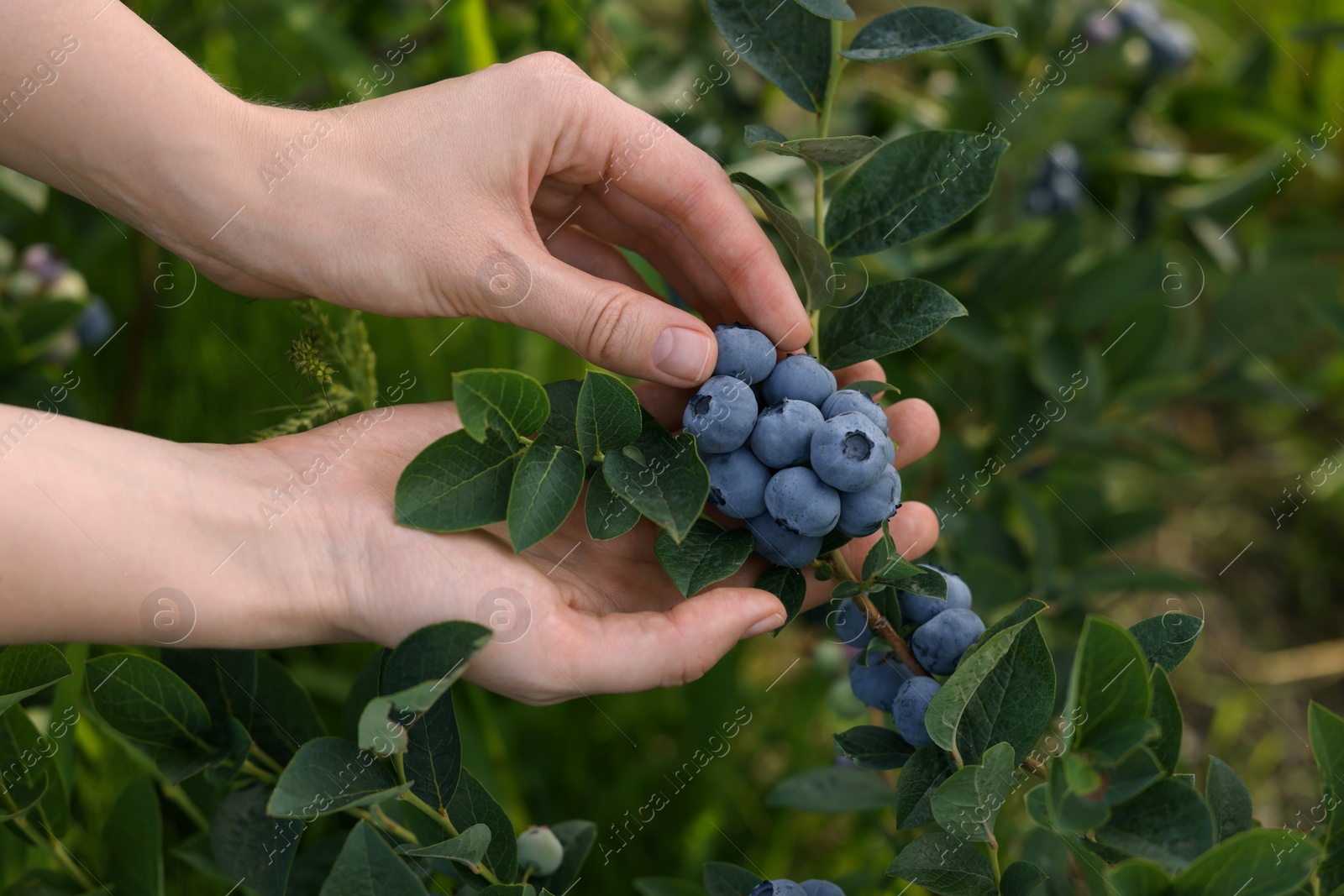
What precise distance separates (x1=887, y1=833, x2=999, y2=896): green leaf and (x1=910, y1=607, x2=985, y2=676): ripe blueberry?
139 mm

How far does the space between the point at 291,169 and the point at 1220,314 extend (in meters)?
1.41

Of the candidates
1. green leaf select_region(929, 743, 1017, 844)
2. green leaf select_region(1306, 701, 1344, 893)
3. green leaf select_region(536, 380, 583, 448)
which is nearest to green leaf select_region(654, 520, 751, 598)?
green leaf select_region(536, 380, 583, 448)

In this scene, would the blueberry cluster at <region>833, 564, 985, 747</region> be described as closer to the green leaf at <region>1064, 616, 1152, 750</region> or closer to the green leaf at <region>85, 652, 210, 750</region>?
the green leaf at <region>1064, 616, 1152, 750</region>

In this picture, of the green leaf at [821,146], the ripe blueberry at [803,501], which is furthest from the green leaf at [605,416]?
the green leaf at [821,146]

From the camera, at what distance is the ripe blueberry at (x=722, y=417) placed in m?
0.76

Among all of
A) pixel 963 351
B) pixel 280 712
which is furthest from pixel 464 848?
pixel 963 351

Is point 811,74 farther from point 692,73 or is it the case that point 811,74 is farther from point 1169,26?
point 1169,26

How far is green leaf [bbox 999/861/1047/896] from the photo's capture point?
2.17 feet

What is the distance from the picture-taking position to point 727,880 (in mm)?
832

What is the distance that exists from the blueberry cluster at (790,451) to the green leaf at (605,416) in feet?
0.19

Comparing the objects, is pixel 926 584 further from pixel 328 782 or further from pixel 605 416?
pixel 328 782

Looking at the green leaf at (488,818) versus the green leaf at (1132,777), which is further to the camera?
the green leaf at (488,818)

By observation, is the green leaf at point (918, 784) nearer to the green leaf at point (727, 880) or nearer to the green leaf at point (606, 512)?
the green leaf at point (727, 880)

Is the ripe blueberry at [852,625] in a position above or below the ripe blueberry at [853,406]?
below
